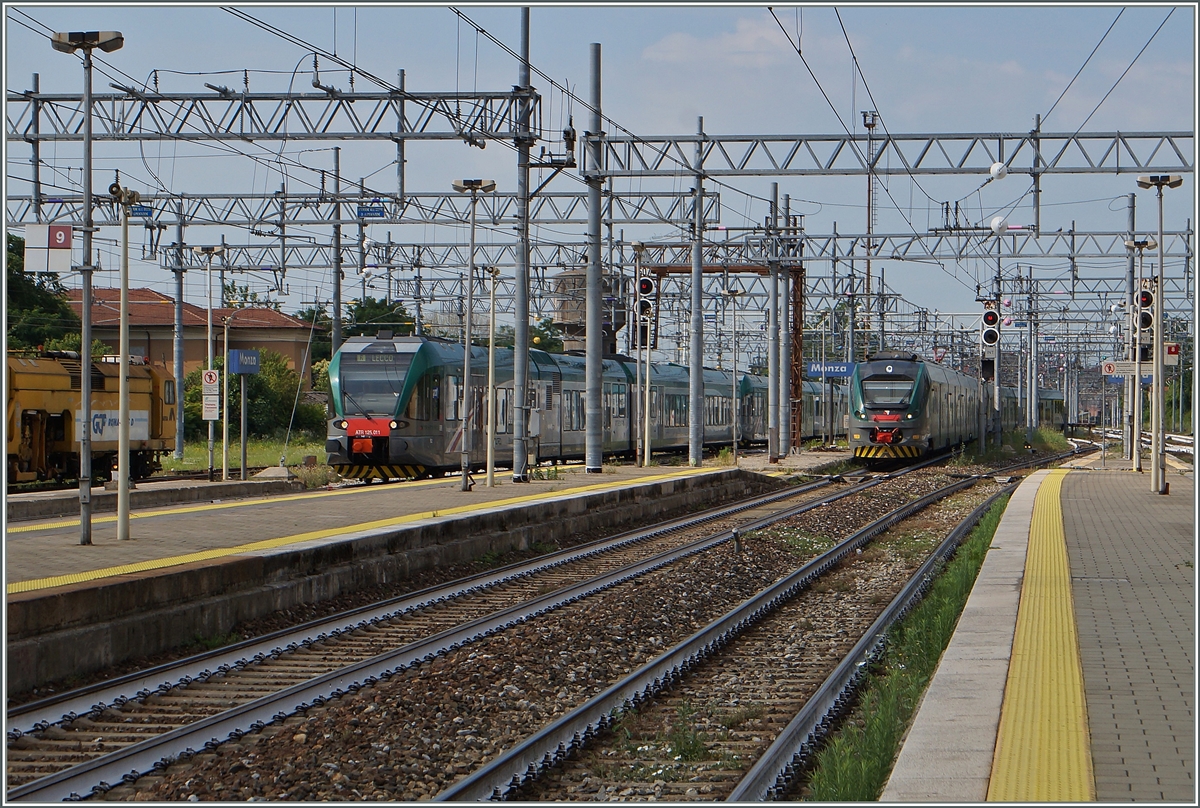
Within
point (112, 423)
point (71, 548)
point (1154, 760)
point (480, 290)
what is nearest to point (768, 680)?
point (1154, 760)

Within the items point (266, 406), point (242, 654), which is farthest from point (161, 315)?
point (242, 654)

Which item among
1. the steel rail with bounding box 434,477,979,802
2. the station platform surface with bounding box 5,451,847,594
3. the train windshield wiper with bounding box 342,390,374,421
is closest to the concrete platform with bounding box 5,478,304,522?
the station platform surface with bounding box 5,451,847,594

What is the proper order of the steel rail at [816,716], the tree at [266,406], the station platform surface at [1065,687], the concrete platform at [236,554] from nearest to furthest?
the station platform surface at [1065,687], the steel rail at [816,716], the concrete platform at [236,554], the tree at [266,406]

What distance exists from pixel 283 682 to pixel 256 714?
118 centimetres

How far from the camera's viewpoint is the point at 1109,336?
70688 mm

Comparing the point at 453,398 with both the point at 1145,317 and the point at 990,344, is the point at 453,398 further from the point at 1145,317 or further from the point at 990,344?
the point at 990,344

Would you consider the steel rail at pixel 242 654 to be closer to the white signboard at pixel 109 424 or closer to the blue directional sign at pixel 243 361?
the blue directional sign at pixel 243 361

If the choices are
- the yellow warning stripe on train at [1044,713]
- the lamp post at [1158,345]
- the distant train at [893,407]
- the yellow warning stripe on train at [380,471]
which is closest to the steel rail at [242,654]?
the yellow warning stripe on train at [1044,713]

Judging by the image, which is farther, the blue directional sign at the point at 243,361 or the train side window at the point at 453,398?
the train side window at the point at 453,398

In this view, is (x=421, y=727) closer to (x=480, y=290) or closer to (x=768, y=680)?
(x=768, y=680)

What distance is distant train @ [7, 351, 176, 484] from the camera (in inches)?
974

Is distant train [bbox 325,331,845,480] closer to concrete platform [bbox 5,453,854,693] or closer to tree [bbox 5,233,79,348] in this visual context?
concrete platform [bbox 5,453,854,693]

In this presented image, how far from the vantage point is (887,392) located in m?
37.8

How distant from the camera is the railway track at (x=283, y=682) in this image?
7062 mm
